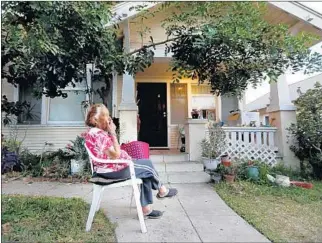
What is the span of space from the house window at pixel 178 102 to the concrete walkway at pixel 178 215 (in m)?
3.97

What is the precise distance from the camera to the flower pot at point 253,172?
5667mm

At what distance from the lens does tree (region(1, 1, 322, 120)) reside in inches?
128

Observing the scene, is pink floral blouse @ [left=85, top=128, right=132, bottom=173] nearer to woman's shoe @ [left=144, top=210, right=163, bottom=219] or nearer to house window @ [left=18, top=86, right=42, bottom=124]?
woman's shoe @ [left=144, top=210, right=163, bottom=219]

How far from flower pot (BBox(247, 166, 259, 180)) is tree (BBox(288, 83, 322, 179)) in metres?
1.44

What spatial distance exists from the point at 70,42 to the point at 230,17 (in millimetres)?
2331

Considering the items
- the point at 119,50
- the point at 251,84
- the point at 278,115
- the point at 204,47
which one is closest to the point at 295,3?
the point at 278,115

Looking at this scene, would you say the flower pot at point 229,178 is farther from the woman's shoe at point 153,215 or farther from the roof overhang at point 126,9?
the roof overhang at point 126,9

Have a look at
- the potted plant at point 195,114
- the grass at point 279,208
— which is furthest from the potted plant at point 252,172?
the potted plant at point 195,114

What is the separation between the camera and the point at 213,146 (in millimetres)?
6578

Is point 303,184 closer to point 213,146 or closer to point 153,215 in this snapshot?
point 213,146

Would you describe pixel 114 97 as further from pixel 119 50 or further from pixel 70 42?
pixel 70 42

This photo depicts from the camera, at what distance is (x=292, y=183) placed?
564cm

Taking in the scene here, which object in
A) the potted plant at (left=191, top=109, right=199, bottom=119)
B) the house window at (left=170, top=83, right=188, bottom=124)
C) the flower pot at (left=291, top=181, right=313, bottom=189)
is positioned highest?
the house window at (left=170, top=83, right=188, bottom=124)

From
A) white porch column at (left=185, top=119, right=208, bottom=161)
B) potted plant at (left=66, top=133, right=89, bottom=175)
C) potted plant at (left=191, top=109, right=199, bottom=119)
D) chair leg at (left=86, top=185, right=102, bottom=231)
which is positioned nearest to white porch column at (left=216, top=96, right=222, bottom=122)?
potted plant at (left=191, top=109, right=199, bottom=119)
